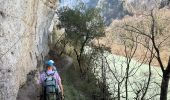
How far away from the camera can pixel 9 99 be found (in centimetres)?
1419

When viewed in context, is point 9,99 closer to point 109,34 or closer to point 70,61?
point 70,61

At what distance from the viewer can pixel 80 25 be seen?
112 ft

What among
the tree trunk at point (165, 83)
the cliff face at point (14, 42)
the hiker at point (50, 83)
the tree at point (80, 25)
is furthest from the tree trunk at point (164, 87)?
the tree at point (80, 25)

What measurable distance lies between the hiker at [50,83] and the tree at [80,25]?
807 inches

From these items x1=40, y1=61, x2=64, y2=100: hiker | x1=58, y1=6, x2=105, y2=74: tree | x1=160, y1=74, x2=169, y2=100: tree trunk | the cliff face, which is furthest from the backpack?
x1=58, y1=6, x2=105, y2=74: tree

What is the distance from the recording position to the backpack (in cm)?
1355

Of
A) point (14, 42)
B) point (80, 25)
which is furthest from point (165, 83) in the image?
point (80, 25)

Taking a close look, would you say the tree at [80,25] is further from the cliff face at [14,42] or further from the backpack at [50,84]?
the backpack at [50,84]

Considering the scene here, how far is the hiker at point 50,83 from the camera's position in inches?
533

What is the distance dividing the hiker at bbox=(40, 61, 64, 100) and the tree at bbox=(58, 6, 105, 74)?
20509 millimetres

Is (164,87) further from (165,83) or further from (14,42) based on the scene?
(14,42)

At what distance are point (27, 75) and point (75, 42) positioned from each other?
51.8 ft

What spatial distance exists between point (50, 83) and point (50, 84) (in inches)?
1.4

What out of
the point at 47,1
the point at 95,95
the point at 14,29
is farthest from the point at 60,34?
the point at 14,29
